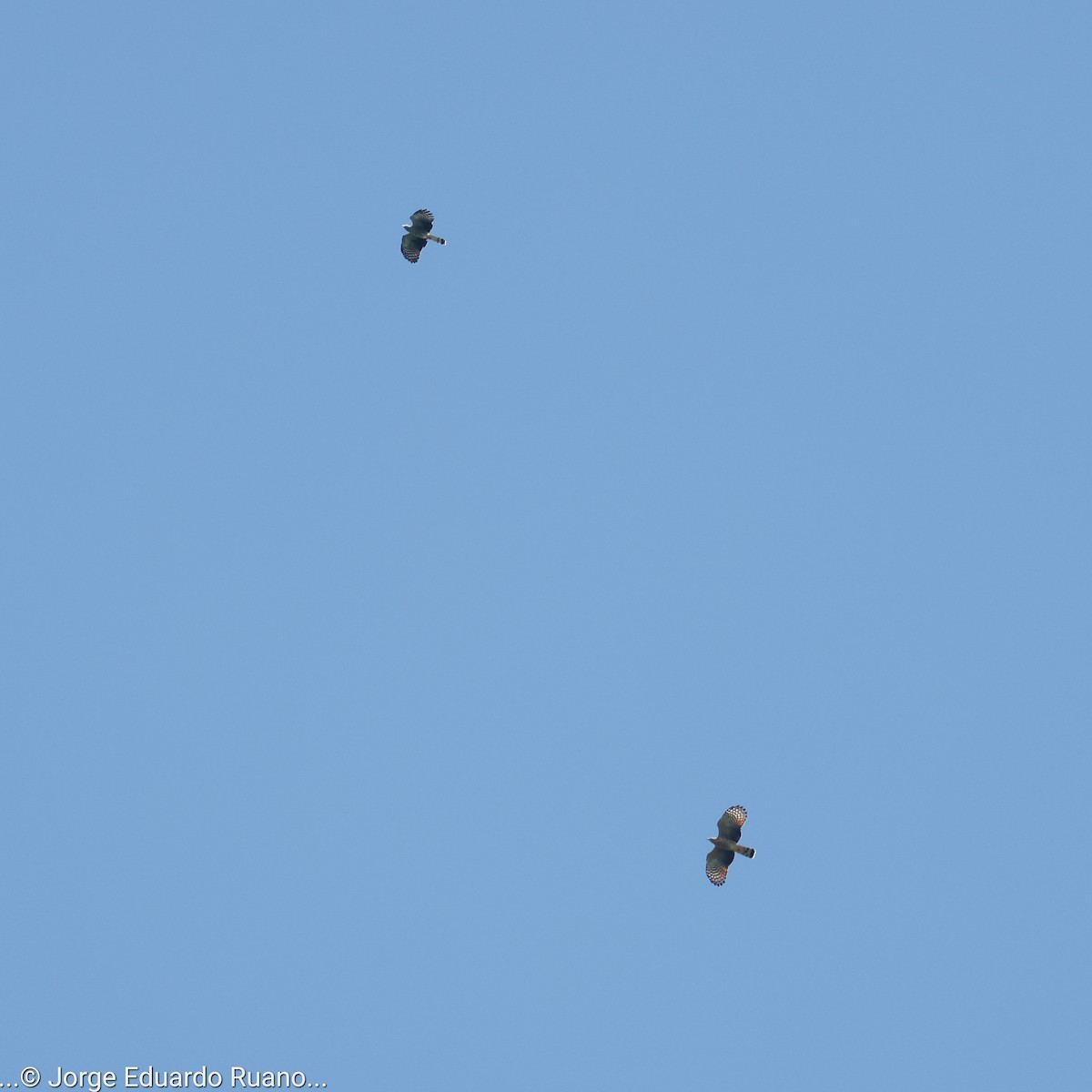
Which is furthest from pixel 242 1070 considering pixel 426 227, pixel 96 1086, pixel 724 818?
pixel 426 227

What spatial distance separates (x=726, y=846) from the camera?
95438 mm

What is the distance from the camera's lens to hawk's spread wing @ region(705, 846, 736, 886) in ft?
314

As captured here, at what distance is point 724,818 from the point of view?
95188 millimetres

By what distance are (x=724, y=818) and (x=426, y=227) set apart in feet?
104

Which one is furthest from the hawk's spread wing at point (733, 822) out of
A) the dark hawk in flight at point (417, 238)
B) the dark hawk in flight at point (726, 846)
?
the dark hawk in flight at point (417, 238)

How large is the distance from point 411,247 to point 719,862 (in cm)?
3233

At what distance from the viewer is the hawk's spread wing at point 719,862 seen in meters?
95.6

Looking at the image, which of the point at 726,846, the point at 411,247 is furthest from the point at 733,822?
the point at 411,247

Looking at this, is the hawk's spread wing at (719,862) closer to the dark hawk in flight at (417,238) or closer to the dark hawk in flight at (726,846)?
the dark hawk in flight at (726,846)

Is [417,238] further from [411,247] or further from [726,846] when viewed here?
[726,846]

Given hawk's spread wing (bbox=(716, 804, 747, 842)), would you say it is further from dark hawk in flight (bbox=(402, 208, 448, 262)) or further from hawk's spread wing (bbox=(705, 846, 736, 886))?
dark hawk in flight (bbox=(402, 208, 448, 262))

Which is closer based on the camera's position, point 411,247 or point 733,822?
point 733,822

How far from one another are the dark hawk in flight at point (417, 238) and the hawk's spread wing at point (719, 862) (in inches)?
1237

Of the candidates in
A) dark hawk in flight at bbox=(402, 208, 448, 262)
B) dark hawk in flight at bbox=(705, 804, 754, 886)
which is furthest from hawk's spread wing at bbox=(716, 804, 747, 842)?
dark hawk in flight at bbox=(402, 208, 448, 262)
